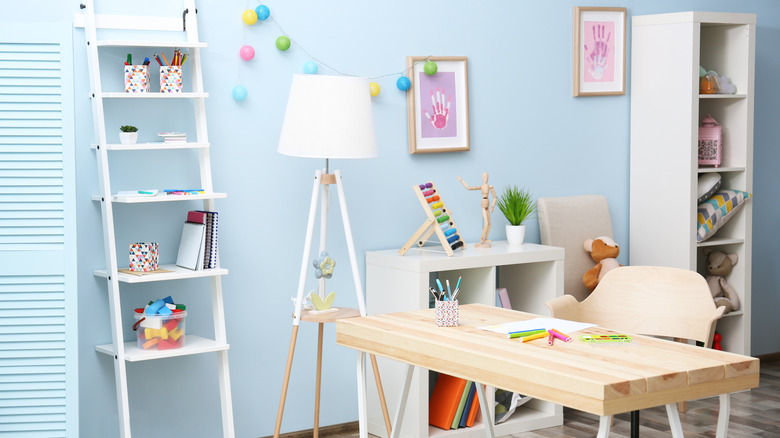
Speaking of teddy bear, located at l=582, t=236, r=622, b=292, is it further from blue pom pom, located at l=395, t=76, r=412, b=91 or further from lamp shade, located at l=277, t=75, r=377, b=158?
lamp shade, located at l=277, t=75, r=377, b=158

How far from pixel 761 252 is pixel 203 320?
125 inches

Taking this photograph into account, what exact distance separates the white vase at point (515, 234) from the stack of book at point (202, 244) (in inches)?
55.0

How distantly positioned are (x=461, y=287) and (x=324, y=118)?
1.13 meters

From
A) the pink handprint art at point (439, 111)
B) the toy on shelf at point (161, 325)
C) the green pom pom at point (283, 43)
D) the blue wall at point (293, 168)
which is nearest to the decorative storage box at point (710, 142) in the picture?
the blue wall at point (293, 168)

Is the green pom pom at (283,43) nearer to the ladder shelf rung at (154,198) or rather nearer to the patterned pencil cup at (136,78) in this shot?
the patterned pencil cup at (136,78)

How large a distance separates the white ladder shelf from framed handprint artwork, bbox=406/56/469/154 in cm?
97

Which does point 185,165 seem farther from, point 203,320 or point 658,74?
point 658,74

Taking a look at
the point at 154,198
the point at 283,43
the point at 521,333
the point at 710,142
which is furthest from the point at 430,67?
the point at 521,333

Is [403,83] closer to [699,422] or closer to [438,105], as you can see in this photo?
[438,105]

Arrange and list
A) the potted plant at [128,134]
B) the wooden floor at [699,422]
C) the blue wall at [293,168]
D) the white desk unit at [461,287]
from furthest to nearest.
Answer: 1. the wooden floor at [699,422]
2. the white desk unit at [461,287]
3. the blue wall at [293,168]
4. the potted plant at [128,134]

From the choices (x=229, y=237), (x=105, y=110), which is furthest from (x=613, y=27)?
(x=105, y=110)

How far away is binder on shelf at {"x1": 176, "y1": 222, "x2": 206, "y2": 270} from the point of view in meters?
3.02

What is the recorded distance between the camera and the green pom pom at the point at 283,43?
3.36m

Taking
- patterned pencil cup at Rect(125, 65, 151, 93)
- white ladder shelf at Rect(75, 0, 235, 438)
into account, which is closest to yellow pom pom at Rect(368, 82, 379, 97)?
white ladder shelf at Rect(75, 0, 235, 438)
